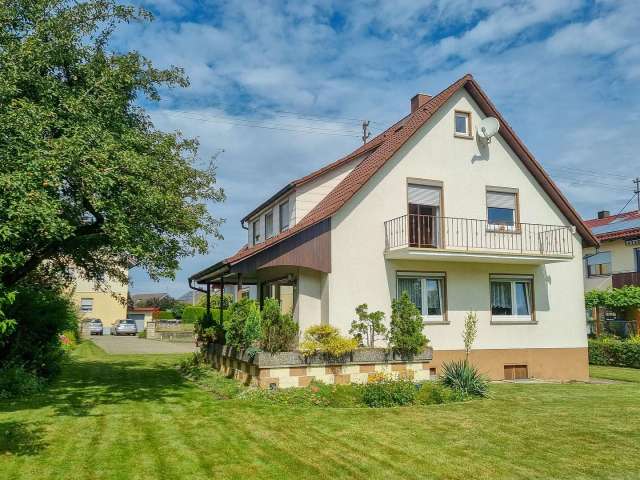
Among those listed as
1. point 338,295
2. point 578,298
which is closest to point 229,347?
point 338,295

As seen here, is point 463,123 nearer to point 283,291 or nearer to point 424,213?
point 424,213

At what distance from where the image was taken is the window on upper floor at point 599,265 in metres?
33.9

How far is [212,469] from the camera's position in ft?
23.4

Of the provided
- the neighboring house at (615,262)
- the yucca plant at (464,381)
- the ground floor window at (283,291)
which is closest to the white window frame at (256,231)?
the ground floor window at (283,291)

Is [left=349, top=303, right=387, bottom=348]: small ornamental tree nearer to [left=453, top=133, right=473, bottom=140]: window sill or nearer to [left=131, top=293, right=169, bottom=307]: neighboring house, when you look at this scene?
[left=453, top=133, right=473, bottom=140]: window sill

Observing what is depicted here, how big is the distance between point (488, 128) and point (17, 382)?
1478 cm

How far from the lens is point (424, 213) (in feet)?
56.6

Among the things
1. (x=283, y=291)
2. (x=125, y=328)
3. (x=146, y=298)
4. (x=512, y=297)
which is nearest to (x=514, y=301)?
(x=512, y=297)

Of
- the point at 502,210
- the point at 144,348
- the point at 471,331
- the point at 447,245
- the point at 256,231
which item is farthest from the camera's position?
the point at 144,348

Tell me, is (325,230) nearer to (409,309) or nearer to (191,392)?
(409,309)

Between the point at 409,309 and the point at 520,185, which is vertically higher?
the point at 520,185

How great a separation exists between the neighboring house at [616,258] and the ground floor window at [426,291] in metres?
17.9

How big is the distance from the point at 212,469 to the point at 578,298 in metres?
15.3

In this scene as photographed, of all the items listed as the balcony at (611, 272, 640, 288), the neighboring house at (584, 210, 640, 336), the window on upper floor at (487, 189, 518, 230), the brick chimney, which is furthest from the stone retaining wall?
the balcony at (611, 272, 640, 288)
